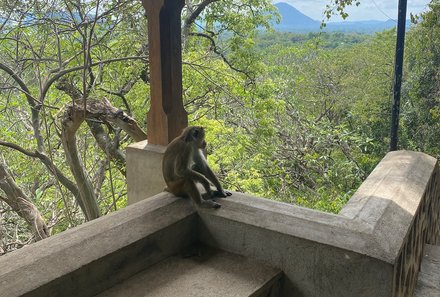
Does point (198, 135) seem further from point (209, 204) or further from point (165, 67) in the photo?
point (165, 67)

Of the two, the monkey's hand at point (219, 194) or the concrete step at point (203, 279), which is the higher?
the monkey's hand at point (219, 194)

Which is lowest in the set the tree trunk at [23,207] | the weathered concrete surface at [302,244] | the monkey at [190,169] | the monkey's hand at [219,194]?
the tree trunk at [23,207]

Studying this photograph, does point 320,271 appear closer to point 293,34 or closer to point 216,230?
point 216,230

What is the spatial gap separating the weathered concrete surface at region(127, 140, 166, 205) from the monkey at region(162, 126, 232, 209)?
637 mm

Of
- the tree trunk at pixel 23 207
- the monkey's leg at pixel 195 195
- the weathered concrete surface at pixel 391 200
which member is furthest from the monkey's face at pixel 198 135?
the tree trunk at pixel 23 207

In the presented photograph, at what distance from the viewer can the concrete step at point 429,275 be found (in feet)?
6.86

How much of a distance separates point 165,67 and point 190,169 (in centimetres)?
96

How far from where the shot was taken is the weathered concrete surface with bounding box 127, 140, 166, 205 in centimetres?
283

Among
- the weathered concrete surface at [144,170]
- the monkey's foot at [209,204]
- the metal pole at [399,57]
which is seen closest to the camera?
the monkey's foot at [209,204]

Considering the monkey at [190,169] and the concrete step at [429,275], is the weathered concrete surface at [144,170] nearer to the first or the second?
the monkey at [190,169]

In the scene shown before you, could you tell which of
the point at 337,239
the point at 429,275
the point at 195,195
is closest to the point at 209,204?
the point at 195,195

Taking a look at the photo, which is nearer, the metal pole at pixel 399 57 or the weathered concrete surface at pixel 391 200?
the weathered concrete surface at pixel 391 200

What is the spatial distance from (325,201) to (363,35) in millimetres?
9240

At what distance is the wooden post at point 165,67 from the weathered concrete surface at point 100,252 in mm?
787
